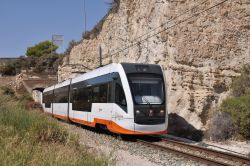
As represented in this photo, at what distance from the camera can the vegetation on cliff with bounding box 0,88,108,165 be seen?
6.31 meters

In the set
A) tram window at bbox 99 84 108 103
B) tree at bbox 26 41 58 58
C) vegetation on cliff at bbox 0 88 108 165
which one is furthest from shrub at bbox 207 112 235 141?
tree at bbox 26 41 58 58

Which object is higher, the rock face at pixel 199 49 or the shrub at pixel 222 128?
the rock face at pixel 199 49

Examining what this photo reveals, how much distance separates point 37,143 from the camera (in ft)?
28.9

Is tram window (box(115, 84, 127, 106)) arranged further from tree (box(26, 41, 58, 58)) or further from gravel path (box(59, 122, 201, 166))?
tree (box(26, 41, 58, 58))

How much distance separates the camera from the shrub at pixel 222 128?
15711mm

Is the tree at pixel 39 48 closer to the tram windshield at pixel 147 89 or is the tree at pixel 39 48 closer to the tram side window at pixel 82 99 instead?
the tram side window at pixel 82 99

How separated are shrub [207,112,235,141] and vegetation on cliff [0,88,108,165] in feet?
25.3

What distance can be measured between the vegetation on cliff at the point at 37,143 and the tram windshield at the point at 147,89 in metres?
4.10

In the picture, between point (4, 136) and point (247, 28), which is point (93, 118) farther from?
point (247, 28)

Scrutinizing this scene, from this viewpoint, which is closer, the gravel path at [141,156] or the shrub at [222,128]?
the gravel path at [141,156]

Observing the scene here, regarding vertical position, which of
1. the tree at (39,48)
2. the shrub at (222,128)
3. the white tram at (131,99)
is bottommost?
the shrub at (222,128)

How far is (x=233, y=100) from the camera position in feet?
51.8

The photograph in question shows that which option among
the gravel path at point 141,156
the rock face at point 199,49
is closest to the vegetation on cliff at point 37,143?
the gravel path at point 141,156

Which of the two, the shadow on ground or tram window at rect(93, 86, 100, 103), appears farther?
the shadow on ground
